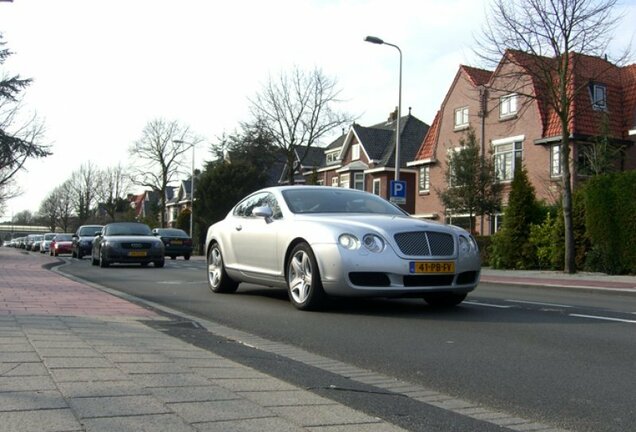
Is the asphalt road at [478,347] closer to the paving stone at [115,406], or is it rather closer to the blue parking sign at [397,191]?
the paving stone at [115,406]

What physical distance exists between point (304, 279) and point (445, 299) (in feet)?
6.26

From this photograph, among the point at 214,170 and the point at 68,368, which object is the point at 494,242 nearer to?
the point at 68,368

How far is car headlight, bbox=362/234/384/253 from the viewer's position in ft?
25.0

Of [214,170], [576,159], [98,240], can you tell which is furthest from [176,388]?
[214,170]

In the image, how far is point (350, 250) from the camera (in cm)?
763

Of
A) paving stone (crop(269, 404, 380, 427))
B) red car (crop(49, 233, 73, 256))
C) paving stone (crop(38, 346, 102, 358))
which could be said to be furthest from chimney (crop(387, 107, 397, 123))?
paving stone (crop(269, 404, 380, 427))

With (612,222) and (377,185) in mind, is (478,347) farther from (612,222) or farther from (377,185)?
(377,185)

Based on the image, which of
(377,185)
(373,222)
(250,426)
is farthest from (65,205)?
(250,426)

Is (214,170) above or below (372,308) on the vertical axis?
above

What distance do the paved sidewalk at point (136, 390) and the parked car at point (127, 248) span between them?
13972mm

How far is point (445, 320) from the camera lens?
761 centimetres

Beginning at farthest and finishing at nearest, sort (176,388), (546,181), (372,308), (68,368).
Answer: (546,181)
(372,308)
(68,368)
(176,388)

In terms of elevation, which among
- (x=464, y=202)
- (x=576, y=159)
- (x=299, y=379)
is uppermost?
(x=576, y=159)

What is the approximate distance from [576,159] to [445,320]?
24.8 m
